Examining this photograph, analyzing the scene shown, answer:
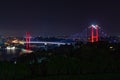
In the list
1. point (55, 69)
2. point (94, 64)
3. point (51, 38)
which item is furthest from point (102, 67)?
point (51, 38)

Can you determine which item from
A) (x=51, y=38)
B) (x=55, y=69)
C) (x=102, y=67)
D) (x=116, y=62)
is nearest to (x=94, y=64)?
(x=102, y=67)

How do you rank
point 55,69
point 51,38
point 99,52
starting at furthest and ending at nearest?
point 51,38 → point 99,52 → point 55,69

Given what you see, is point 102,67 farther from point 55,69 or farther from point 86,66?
point 55,69

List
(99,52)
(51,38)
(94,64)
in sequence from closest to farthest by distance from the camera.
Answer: (94,64), (99,52), (51,38)

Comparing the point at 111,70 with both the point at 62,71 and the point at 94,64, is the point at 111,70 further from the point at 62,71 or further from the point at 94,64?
the point at 62,71

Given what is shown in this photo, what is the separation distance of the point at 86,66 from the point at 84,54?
4457mm

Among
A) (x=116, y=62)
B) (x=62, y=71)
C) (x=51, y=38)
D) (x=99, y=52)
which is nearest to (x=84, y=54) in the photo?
(x=99, y=52)

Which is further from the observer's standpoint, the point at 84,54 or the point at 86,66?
the point at 84,54

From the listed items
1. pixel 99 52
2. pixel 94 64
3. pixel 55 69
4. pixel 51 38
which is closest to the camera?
pixel 55 69

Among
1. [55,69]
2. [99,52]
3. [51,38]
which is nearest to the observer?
[55,69]

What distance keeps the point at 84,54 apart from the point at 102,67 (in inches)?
157

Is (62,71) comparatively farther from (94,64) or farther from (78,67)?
(94,64)

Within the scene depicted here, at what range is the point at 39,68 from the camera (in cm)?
1481

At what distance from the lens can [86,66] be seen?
50.9 feet
